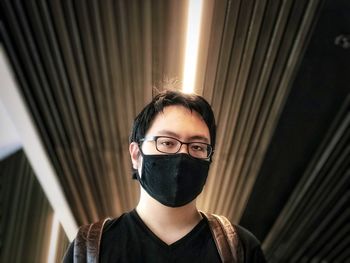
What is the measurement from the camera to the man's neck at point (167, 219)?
931 mm

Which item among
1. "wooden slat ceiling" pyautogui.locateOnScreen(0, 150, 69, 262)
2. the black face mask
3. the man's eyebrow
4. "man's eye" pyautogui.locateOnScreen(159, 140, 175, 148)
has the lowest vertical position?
"wooden slat ceiling" pyautogui.locateOnScreen(0, 150, 69, 262)

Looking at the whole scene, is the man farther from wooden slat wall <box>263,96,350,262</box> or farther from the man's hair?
wooden slat wall <box>263,96,350,262</box>

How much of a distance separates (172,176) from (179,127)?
139 mm

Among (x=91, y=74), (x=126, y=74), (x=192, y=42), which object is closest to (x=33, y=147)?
(x=91, y=74)

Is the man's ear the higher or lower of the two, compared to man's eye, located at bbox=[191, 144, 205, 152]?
lower

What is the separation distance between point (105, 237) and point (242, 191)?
158 cm

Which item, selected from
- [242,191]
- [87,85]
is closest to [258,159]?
[242,191]

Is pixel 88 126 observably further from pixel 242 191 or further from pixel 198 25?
pixel 242 191

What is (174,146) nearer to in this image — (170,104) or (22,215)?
(170,104)

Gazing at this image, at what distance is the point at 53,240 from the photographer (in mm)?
2393

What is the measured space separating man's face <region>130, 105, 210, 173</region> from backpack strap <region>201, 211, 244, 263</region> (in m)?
0.23

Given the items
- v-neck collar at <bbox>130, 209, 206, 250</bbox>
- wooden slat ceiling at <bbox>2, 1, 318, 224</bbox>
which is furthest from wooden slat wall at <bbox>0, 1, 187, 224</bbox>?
v-neck collar at <bbox>130, 209, 206, 250</bbox>

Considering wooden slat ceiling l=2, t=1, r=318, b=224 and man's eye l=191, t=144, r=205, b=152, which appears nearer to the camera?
man's eye l=191, t=144, r=205, b=152

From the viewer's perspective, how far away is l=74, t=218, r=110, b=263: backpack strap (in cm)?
89
